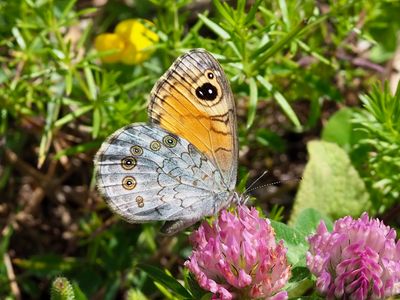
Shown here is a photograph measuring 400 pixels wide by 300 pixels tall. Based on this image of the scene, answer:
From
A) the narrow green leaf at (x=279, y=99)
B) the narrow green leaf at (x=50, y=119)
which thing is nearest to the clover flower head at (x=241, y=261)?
the narrow green leaf at (x=279, y=99)

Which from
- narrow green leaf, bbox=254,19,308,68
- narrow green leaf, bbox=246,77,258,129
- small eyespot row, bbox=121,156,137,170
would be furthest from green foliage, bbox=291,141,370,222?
small eyespot row, bbox=121,156,137,170

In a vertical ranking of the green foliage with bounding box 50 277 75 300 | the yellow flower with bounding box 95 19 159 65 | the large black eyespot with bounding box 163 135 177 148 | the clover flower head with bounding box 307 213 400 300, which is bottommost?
the clover flower head with bounding box 307 213 400 300

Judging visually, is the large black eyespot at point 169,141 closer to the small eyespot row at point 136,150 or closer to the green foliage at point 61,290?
the small eyespot row at point 136,150

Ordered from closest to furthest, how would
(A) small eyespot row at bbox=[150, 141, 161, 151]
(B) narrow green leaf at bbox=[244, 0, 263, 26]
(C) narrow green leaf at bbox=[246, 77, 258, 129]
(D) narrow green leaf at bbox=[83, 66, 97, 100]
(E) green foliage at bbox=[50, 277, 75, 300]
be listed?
(E) green foliage at bbox=[50, 277, 75, 300], (A) small eyespot row at bbox=[150, 141, 161, 151], (B) narrow green leaf at bbox=[244, 0, 263, 26], (C) narrow green leaf at bbox=[246, 77, 258, 129], (D) narrow green leaf at bbox=[83, 66, 97, 100]

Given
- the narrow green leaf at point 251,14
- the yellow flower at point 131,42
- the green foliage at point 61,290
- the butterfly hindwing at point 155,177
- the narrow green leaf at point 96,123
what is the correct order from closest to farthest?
the green foliage at point 61,290, the butterfly hindwing at point 155,177, the narrow green leaf at point 251,14, the narrow green leaf at point 96,123, the yellow flower at point 131,42

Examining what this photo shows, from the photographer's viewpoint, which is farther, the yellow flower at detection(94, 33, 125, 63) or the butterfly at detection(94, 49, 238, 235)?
the yellow flower at detection(94, 33, 125, 63)

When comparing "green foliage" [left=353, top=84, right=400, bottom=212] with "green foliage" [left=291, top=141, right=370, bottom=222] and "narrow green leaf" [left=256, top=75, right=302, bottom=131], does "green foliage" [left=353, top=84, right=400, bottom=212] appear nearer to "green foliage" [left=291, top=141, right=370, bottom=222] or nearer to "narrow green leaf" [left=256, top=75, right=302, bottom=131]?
"green foliage" [left=291, top=141, right=370, bottom=222]

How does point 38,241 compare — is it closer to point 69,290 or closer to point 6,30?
point 6,30

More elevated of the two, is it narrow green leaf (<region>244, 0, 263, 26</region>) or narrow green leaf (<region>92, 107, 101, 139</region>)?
narrow green leaf (<region>244, 0, 263, 26</region>)

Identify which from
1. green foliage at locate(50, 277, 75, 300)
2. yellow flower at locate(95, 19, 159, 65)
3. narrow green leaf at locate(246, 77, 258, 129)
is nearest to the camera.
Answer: green foliage at locate(50, 277, 75, 300)
